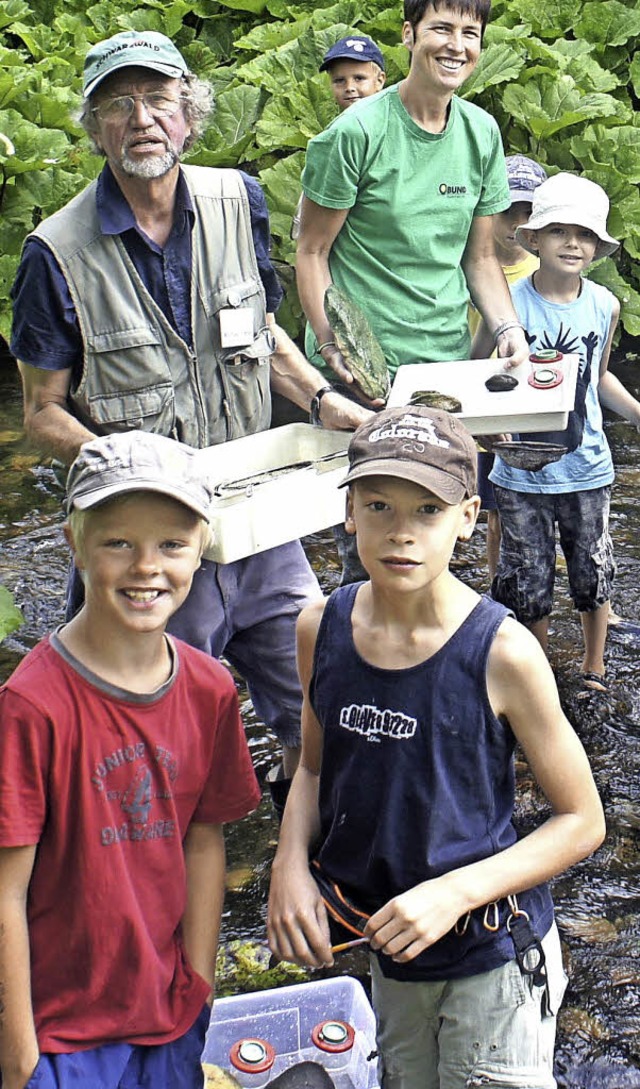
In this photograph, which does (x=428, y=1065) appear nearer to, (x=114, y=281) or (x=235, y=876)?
(x=235, y=876)

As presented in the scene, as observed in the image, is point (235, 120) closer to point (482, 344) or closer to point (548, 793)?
point (482, 344)

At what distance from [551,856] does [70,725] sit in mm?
755

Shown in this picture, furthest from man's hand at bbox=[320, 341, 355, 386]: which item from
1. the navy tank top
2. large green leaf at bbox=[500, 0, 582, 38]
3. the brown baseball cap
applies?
large green leaf at bbox=[500, 0, 582, 38]

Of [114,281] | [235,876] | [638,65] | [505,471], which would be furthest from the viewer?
[638,65]

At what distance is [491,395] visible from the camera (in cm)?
335

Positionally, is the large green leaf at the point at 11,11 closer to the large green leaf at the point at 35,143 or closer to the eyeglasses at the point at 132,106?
the large green leaf at the point at 35,143

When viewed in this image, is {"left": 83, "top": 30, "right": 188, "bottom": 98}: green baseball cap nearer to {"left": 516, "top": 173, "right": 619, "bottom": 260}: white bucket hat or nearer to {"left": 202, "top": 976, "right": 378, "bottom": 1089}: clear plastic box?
{"left": 516, "top": 173, "right": 619, "bottom": 260}: white bucket hat

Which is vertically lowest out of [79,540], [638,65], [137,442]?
[79,540]

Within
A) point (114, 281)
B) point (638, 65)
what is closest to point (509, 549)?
point (114, 281)

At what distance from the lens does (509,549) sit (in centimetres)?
417

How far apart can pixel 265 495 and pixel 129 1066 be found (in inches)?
47.9

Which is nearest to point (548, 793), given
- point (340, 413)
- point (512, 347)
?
point (340, 413)

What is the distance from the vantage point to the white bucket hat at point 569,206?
402 cm

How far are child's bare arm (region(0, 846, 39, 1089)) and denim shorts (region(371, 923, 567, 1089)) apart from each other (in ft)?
1.91
